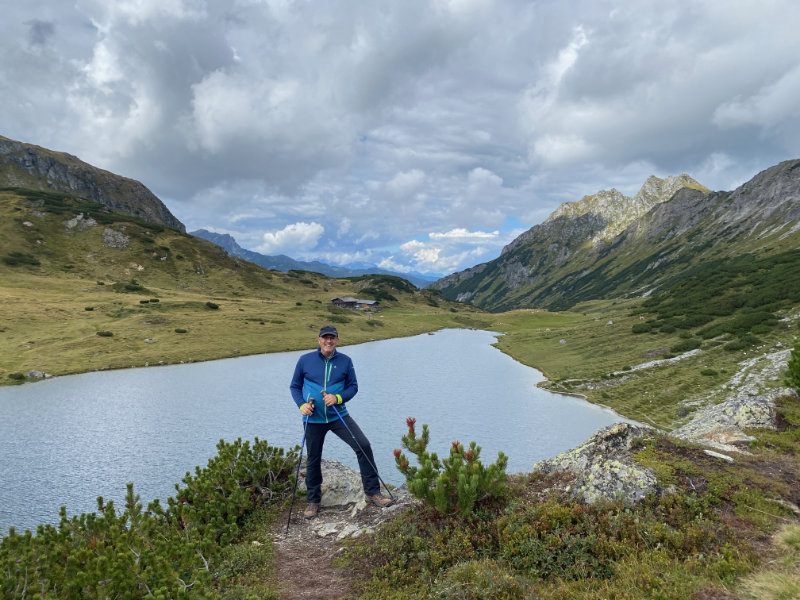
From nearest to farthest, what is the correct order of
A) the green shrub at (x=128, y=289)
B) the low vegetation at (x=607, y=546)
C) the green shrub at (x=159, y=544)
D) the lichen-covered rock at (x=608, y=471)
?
the green shrub at (x=159, y=544) < the low vegetation at (x=607, y=546) < the lichen-covered rock at (x=608, y=471) < the green shrub at (x=128, y=289)

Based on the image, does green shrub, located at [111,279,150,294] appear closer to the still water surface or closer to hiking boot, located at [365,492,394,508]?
the still water surface

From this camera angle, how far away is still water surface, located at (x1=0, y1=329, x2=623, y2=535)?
26594 mm

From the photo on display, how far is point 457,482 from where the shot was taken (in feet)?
33.1

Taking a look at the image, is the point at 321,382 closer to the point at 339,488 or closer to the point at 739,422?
the point at 339,488

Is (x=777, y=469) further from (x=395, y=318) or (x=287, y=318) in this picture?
(x=395, y=318)

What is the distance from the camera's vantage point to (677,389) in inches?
1829

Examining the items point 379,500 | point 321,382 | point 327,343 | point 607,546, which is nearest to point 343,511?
point 379,500

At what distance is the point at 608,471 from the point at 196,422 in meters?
39.9

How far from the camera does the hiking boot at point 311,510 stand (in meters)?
12.8

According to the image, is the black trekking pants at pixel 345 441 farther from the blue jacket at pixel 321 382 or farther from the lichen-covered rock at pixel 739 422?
the lichen-covered rock at pixel 739 422

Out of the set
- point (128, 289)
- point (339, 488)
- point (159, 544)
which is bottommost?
point (339, 488)

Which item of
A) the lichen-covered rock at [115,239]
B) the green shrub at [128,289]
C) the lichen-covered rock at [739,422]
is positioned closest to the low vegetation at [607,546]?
the lichen-covered rock at [739,422]

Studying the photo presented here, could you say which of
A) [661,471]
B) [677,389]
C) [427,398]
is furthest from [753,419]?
[427,398]

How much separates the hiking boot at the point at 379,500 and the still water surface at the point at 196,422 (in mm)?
10537
